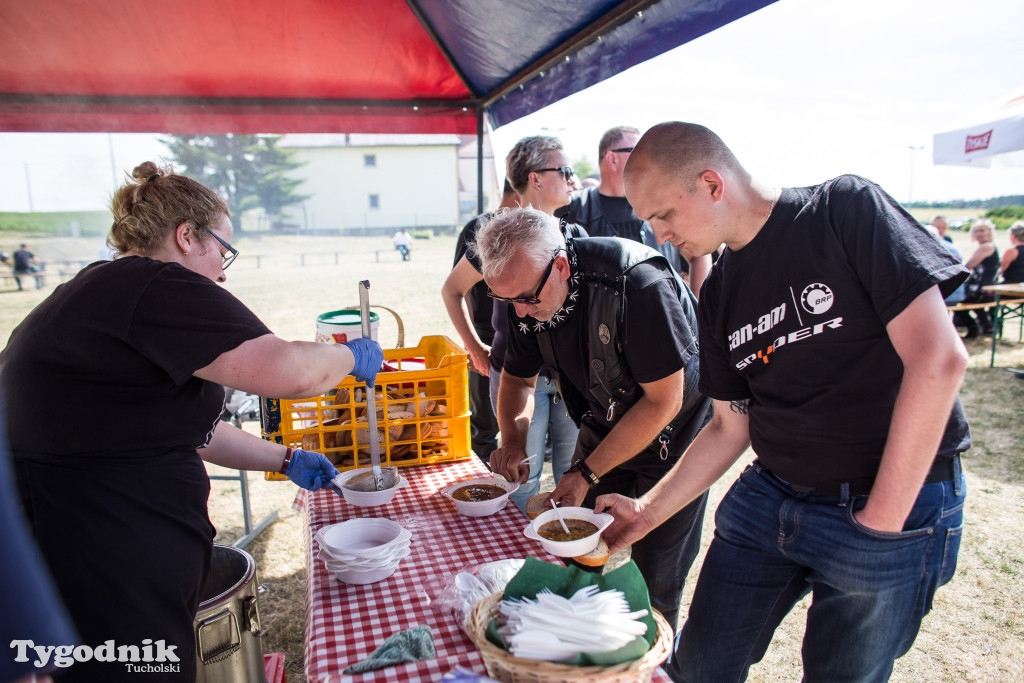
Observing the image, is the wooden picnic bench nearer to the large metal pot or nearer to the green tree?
the large metal pot

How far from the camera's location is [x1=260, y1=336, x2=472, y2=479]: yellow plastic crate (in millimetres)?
2445

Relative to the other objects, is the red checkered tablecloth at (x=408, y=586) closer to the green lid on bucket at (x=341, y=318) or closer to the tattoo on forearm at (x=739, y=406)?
the tattoo on forearm at (x=739, y=406)

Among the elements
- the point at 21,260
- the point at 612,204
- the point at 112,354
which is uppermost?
the point at 612,204

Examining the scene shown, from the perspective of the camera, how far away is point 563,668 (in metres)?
1.09

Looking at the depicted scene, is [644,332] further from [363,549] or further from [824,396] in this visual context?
[363,549]

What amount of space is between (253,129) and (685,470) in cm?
357

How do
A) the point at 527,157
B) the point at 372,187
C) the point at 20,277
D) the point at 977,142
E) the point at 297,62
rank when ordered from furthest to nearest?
the point at 372,187
the point at 20,277
the point at 977,142
the point at 297,62
the point at 527,157

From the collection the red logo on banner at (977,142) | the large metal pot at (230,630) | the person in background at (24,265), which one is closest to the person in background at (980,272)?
the red logo on banner at (977,142)

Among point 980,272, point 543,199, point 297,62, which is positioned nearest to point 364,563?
point 543,199

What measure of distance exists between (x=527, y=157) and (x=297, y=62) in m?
1.64

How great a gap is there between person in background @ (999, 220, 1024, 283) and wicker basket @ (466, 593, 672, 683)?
34.5ft

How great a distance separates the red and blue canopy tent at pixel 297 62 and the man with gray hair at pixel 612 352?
1.04 metres

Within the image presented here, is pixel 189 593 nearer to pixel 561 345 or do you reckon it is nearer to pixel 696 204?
pixel 561 345

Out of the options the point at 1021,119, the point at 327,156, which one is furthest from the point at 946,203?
the point at 1021,119
